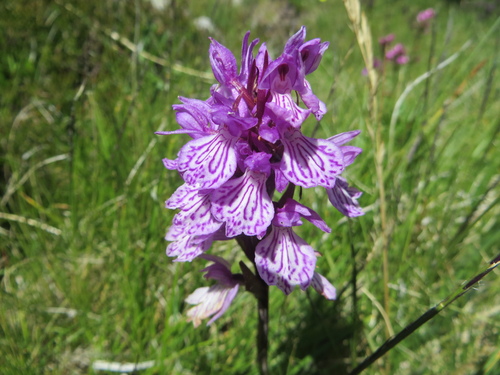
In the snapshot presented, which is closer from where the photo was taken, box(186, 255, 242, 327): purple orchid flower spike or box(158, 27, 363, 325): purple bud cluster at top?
box(158, 27, 363, 325): purple bud cluster at top

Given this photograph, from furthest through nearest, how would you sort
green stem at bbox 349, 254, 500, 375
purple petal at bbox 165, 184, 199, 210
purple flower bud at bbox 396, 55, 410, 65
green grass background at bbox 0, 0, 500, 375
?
1. purple flower bud at bbox 396, 55, 410, 65
2. green grass background at bbox 0, 0, 500, 375
3. purple petal at bbox 165, 184, 199, 210
4. green stem at bbox 349, 254, 500, 375

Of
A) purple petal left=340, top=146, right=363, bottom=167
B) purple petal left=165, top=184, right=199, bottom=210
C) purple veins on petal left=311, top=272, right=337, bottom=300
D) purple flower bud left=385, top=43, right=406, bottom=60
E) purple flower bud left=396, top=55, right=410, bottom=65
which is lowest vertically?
purple veins on petal left=311, top=272, right=337, bottom=300

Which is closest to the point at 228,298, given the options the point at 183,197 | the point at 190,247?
the point at 190,247

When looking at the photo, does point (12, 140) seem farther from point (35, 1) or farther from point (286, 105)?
point (286, 105)

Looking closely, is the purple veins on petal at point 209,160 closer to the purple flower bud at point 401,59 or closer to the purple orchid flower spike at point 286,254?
the purple orchid flower spike at point 286,254

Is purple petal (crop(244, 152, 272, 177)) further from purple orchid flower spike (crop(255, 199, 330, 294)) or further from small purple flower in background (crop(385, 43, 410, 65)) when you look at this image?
small purple flower in background (crop(385, 43, 410, 65))

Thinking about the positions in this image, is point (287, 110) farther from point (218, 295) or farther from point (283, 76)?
point (218, 295)

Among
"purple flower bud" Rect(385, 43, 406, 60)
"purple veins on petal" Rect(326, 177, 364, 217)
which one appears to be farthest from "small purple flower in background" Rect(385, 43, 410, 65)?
"purple veins on petal" Rect(326, 177, 364, 217)

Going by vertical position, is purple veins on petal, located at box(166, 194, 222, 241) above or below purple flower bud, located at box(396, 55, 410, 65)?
below
